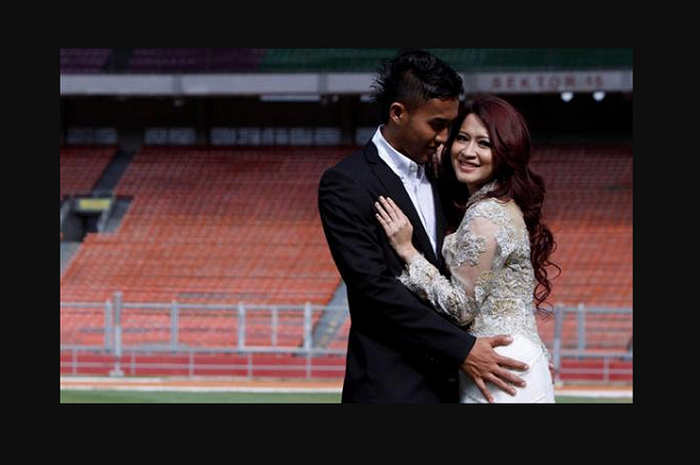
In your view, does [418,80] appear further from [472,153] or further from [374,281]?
[374,281]

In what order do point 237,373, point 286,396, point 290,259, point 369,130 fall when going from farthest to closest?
point 369,130 < point 290,259 < point 237,373 < point 286,396

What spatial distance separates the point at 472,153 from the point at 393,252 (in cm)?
41

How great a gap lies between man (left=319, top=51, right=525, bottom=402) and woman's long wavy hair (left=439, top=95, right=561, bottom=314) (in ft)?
0.19

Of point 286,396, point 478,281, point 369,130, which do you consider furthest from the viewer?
point 369,130

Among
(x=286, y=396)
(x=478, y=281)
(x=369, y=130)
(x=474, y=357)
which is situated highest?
(x=369, y=130)

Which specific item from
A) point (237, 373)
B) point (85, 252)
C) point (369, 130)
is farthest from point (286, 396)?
point (369, 130)

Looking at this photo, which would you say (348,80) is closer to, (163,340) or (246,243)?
(246,243)

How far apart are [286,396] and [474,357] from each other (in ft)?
31.3

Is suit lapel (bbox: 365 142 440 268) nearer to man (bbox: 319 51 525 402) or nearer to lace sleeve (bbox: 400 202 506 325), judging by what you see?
man (bbox: 319 51 525 402)

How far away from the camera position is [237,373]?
1542cm

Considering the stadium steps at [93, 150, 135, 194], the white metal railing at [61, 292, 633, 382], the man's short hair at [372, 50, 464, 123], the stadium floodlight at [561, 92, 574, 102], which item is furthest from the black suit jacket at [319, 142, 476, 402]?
the stadium steps at [93, 150, 135, 194]

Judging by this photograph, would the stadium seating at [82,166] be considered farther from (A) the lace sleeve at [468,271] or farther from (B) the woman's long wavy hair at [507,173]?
(A) the lace sleeve at [468,271]

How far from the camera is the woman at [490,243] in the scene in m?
3.66

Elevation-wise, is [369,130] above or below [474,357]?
above
